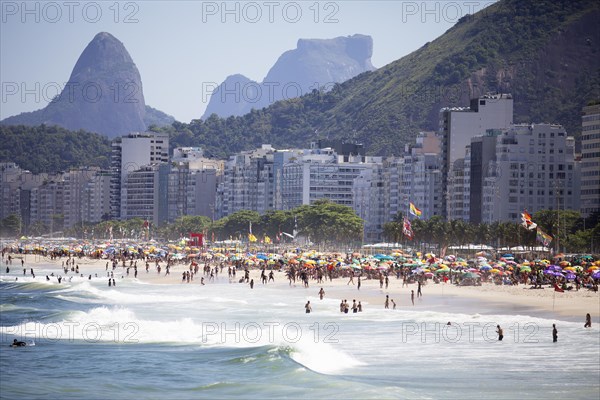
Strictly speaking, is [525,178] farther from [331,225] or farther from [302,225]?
[302,225]

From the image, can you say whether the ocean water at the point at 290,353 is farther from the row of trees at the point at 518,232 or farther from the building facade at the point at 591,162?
the building facade at the point at 591,162

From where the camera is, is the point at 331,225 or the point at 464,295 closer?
the point at 464,295

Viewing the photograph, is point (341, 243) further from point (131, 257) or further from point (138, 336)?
point (138, 336)

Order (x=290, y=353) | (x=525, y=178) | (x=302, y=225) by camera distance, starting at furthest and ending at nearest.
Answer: (x=302, y=225) → (x=525, y=178) → (x=290, y=353)

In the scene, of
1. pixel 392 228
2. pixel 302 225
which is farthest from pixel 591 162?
pixel 302 225

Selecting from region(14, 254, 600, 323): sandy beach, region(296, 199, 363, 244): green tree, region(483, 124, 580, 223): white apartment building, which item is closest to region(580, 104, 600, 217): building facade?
region(483, 124, 580, 223): white apartment building

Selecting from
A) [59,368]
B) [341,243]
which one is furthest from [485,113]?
[59,368]

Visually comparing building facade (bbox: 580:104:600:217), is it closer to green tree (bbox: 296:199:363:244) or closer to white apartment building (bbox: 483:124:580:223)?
white apartment building (bbox: 483:124:580:223)
